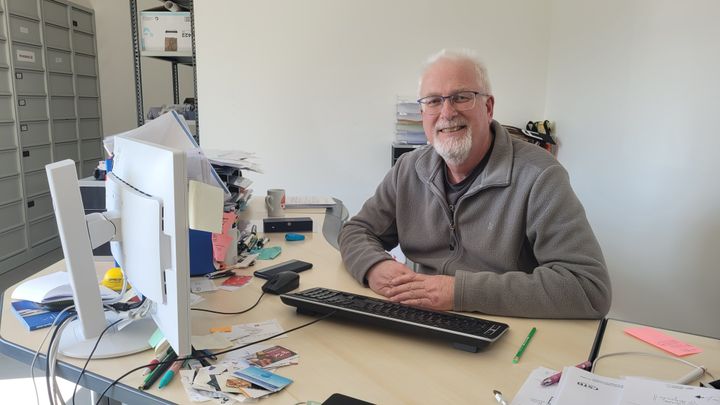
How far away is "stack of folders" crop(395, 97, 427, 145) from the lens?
3.01 meters

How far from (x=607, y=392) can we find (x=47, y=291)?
45.4 inches

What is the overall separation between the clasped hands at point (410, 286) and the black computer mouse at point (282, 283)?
19 centimetres

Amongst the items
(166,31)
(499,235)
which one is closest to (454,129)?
(499,235)

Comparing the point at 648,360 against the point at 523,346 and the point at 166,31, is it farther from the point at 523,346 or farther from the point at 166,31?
the point at 166,31

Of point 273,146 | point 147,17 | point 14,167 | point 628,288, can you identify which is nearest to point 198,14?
point 147,17

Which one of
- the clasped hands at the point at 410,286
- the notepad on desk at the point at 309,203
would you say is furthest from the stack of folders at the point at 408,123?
the clasped hands at the point at 410,286

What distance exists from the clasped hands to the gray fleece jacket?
0.08ft

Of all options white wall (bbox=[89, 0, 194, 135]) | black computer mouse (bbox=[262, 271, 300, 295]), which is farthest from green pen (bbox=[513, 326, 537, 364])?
white wall (bbox=[89, 0, 194, 135])

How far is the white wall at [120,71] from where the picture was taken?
186 inches

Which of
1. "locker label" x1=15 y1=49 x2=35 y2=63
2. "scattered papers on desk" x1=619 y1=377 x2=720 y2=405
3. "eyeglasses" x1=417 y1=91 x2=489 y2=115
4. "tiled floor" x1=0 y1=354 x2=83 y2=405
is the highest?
"locker label" x1=15 y1=49 x2=35 y2=63

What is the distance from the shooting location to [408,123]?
3.03m

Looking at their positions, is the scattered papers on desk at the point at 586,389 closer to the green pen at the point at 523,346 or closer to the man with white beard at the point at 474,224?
the green pen at the point at 523,346

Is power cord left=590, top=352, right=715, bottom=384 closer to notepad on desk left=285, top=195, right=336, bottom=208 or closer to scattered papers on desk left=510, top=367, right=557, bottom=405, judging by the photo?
scattered papers on desk left=510, top=367, right=557, bottom=405

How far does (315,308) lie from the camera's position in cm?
113
